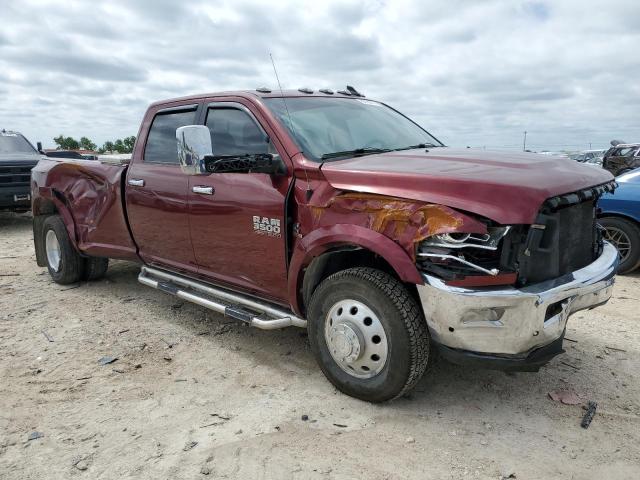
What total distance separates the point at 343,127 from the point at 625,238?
4231mm

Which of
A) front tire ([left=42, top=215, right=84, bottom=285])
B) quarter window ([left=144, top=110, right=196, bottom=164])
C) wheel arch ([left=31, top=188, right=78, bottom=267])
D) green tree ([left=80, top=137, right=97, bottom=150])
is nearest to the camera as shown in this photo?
quarter window ([left=144, top=110, right=196, bottom=164])

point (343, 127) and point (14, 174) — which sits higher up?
point (343, 127)

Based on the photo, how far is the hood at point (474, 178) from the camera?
103 inches

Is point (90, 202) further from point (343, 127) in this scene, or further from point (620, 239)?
point (620, 239)

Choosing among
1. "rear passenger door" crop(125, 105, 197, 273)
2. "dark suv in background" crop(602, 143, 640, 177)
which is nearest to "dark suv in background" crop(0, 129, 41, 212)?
"rear passenger door" crop(125, 105, 197, 273)

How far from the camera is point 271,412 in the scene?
3.17 m

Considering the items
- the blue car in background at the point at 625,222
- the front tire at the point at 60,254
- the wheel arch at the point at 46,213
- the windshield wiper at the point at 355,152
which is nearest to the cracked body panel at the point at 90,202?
the wheel arch at the point at 46,213

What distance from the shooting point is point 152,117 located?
491 centimetres

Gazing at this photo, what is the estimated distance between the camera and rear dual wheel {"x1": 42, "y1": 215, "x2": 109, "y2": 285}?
590 cm

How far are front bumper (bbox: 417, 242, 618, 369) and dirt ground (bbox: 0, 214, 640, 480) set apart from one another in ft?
1.65

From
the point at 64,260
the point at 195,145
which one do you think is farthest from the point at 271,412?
the point at 64,260

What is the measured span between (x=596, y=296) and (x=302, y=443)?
6.31ft

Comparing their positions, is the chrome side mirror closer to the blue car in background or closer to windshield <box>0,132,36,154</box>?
the blue car in background

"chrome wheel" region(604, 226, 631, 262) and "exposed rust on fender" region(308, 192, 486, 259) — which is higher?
"exposed rust on fender" region(308, 192, 486, 259)
